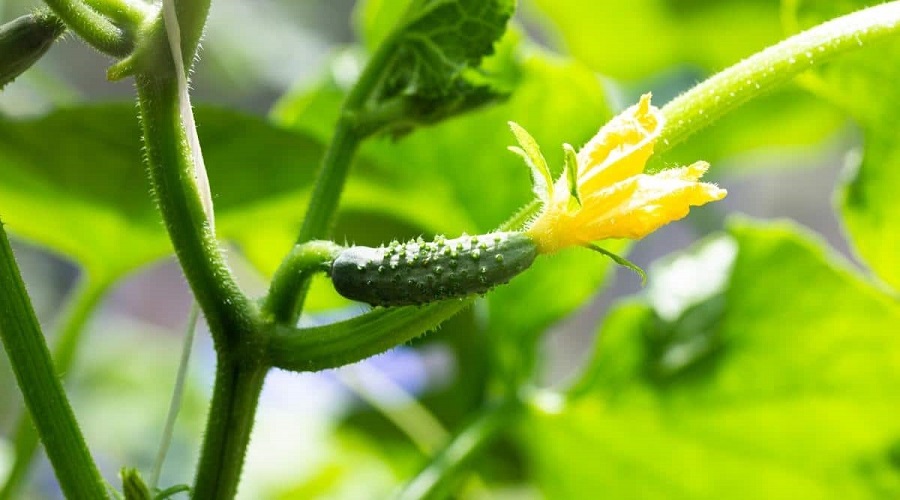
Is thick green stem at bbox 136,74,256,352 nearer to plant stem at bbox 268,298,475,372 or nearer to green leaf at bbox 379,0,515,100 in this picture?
plant stem at bbox 268,298,475,372

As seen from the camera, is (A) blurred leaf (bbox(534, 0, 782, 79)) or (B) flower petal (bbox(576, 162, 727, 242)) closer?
(B) flower petal (bbox(576, 162, 727, 242))

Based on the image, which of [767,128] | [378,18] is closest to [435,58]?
[378,18]

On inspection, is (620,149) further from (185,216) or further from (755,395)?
(755,395)

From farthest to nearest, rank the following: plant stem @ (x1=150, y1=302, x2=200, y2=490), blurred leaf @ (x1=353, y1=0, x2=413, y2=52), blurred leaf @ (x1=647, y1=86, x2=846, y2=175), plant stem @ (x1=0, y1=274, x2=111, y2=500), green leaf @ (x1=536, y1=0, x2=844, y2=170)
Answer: green leaf @ (x1=536, y1=0, x2=844, y2=170) < blurred leaf @ (x1=647, y1=86, x2=846, y2=175) < blurred leaf @ (x1=353, y1=0, x2=413, y2=52) < plant stem @ (x1=0, y1=274, x2=111, y2=500) < plant stem @ (x1=150, y1=302, x2=200, y2=490)

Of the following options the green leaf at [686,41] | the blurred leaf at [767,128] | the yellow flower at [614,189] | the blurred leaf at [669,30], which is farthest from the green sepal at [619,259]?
the blurred leaf at [669,30]

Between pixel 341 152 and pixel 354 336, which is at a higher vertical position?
pixel 341 152

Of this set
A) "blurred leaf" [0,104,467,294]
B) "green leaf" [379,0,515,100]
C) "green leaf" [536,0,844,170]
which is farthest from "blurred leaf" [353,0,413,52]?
"green leaf" [536,0,844,170]
